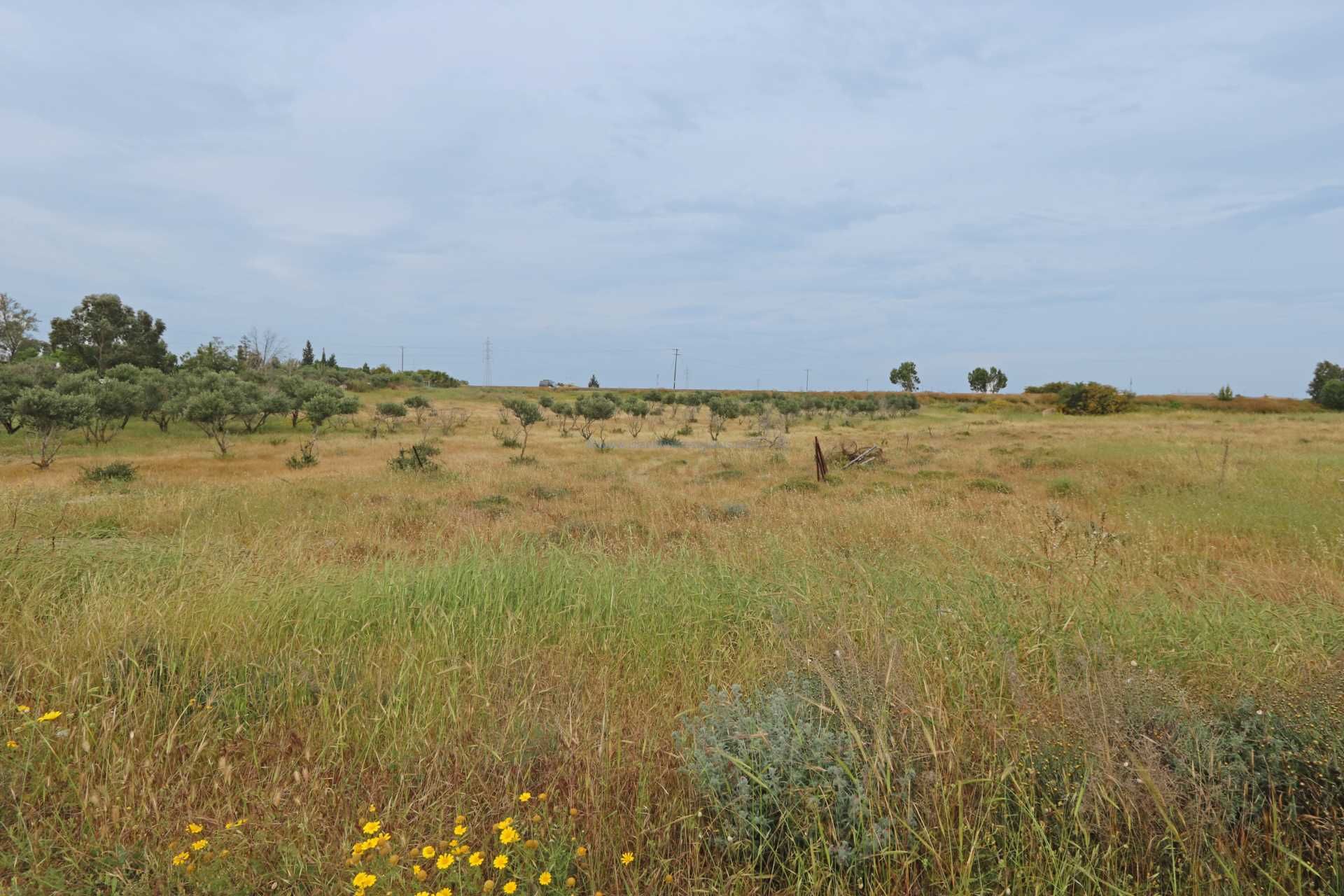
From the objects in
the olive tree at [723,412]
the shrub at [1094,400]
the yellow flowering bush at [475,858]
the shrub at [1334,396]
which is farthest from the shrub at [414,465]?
the shrub at [1334,396]

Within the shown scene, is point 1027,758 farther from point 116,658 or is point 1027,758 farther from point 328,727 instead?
point 116,658

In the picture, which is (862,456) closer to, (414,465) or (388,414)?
(414,465)

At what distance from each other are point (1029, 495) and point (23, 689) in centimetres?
1613

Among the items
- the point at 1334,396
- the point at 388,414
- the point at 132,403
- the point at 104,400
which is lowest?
the point at 388,414

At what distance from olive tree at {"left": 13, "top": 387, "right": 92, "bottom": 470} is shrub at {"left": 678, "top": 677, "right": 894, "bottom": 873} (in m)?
31.1

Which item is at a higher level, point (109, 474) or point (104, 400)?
point (104, 400)

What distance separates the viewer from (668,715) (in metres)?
3.36

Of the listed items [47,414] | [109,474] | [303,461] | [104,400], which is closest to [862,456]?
[303,461]

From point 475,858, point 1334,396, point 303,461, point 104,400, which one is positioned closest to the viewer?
point 475,858

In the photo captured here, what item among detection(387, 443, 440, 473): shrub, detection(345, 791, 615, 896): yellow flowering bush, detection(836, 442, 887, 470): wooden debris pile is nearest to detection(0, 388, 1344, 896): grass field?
detection(345, 791, 615, 896): yellow flowering bush

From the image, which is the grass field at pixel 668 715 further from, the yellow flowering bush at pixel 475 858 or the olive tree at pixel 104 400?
the olive tree at pixel 104 400

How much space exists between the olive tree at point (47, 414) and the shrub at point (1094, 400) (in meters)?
71.6

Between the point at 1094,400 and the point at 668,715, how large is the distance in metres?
70.5

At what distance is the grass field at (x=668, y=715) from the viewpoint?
2281 mm
